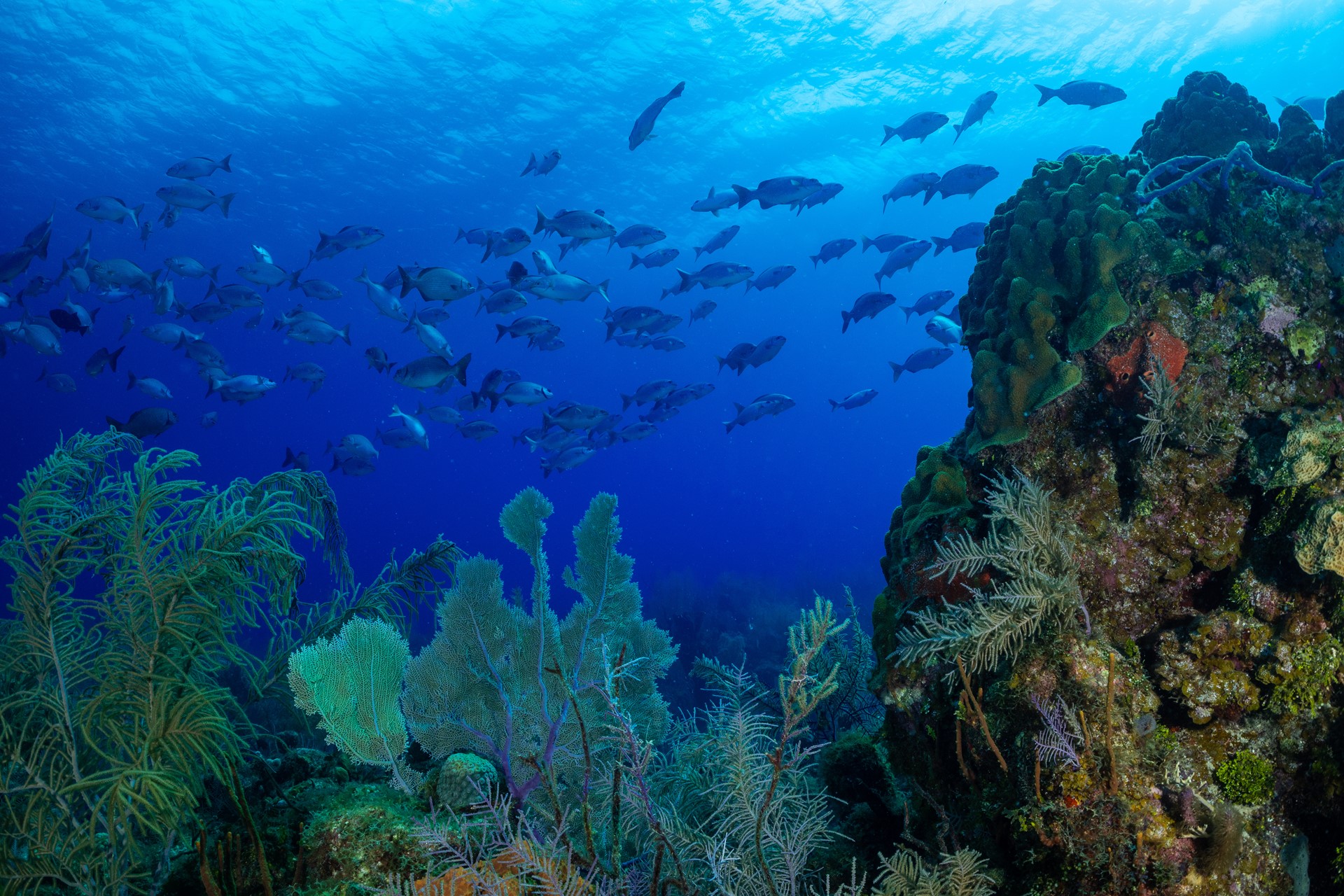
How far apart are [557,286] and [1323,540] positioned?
8.58m

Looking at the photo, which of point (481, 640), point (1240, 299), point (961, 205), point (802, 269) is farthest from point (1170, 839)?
point (802, 269)

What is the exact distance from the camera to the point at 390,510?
142750 millimetres

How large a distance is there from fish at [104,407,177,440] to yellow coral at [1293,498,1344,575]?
35.7ft

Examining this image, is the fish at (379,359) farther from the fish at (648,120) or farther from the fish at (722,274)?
the fish at (648,120)

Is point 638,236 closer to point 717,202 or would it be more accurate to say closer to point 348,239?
point 717,202

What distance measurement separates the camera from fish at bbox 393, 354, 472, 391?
349 inches

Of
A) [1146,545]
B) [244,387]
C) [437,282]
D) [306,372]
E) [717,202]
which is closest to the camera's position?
[1146,545]

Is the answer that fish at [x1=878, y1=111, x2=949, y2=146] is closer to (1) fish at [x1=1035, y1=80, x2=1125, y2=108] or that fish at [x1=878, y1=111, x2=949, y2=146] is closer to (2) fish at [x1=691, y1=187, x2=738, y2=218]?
(1) fish at [x1=1035, y1=80, x2=1125, y2=108]

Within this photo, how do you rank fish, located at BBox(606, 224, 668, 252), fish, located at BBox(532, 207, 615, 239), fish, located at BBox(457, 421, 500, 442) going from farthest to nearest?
fish, located at BBox(457, 421, 500, 442) < fish, located at BBox(606, 224, 668, 252) < fish, located at BBox(532, 207, 615, 239)

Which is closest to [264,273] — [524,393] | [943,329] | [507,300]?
[507,300]

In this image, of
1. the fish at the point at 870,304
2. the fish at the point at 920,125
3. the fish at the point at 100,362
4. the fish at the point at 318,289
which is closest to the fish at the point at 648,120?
the fish at the point at 920,125

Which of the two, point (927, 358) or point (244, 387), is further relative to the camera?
point (244, 387)

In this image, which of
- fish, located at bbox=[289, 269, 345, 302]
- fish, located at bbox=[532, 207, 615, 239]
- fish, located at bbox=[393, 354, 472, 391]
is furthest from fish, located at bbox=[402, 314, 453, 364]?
fish, located at bbox=[532, 207, 615, 239]

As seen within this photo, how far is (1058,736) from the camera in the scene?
243cm
